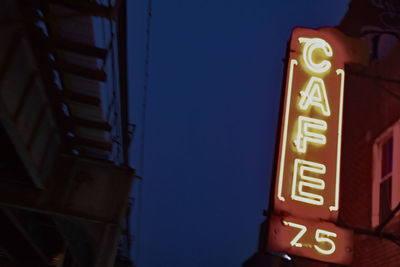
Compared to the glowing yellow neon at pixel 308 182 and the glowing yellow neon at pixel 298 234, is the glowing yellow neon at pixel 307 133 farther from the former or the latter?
the glowing yellow neon at pixel 298 234

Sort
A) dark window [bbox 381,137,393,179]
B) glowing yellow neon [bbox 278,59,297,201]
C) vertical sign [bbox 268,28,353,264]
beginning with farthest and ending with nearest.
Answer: dark window [bbox 381,137,393,179] < glowing yellow neon [bbox 278,59,297,201] < vertical sign [bbox 268,28,353,264]

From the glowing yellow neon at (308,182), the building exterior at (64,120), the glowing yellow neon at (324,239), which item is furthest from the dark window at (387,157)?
the building exterior at (64,120)

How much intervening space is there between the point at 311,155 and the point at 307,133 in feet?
1.20

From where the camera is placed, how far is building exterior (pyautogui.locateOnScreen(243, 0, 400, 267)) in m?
7.62

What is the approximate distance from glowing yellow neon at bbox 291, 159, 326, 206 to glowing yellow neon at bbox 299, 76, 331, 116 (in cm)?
98

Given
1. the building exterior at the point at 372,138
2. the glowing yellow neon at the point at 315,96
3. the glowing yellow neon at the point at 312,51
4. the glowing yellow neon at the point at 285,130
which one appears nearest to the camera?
the glowing yellow neon at the point at 285,130

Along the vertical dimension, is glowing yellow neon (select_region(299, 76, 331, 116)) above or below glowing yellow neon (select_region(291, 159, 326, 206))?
above

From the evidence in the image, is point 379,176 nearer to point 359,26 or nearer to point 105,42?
point 359,26

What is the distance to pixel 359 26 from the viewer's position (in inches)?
350

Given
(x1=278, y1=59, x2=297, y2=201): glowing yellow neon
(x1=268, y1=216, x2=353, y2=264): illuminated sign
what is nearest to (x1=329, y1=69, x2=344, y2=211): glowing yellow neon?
(x1=268, y1=216, x2=353, y2=264): illuminated sign

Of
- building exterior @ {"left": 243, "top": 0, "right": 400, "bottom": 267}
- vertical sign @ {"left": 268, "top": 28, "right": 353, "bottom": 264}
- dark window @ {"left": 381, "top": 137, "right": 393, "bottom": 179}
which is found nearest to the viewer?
vertical sign @ {"left": 268, "top": 28, "right": 353, "bottom": 264}

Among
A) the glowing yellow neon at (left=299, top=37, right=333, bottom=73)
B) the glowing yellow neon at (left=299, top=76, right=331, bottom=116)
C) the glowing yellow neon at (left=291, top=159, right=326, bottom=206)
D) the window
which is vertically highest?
the glowing yellow neon at (left=299, top=37, right=333, bottom=73)

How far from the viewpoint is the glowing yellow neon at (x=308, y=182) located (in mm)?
6223

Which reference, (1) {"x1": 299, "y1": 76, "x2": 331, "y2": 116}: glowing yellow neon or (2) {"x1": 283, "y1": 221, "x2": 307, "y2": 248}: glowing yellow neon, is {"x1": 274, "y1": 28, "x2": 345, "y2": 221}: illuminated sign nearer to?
(1) {"x1": 299, "y1": 76, "x2": 331, "y2": 116}: glowing yellow neon
